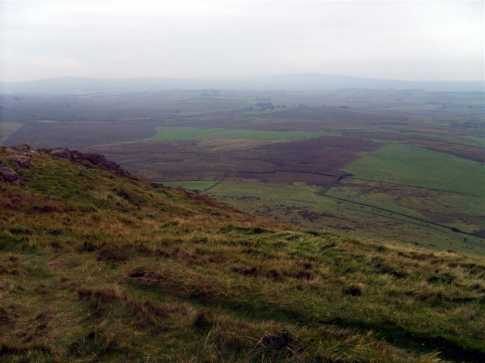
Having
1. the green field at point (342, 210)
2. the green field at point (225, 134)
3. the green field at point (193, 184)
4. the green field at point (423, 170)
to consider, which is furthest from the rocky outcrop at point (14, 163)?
the green field at point (225, 134)

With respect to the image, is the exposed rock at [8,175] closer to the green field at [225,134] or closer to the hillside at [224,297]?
the hillside at [224,297]

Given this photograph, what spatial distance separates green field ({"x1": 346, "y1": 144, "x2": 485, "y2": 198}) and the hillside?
6890cm

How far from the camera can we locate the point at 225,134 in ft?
496

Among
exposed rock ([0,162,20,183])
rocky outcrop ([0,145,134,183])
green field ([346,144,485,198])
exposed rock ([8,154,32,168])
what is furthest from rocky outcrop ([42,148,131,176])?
green field ([346,144,485,198])

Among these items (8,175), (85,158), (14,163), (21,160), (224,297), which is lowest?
(224,297)

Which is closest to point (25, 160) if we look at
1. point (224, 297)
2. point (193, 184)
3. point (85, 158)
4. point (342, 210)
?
point (85, 158)

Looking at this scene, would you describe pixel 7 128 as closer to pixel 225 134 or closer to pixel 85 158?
pixel 225 134

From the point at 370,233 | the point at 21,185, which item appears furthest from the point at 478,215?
the point at 21,185

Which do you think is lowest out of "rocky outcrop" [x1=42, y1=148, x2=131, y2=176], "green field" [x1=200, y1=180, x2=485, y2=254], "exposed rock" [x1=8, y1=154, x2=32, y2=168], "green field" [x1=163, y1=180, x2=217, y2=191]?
"green field" [x1=200, y1=180, x2=485, y2=254]

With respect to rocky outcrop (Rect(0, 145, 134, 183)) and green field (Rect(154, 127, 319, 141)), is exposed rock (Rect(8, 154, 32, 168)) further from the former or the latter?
green field (Rect(154, 127, 319, 141))

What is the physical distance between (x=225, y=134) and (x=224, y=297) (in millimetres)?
143650

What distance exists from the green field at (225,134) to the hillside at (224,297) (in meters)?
125

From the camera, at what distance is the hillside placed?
7.32 metres

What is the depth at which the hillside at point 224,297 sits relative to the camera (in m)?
7.32
